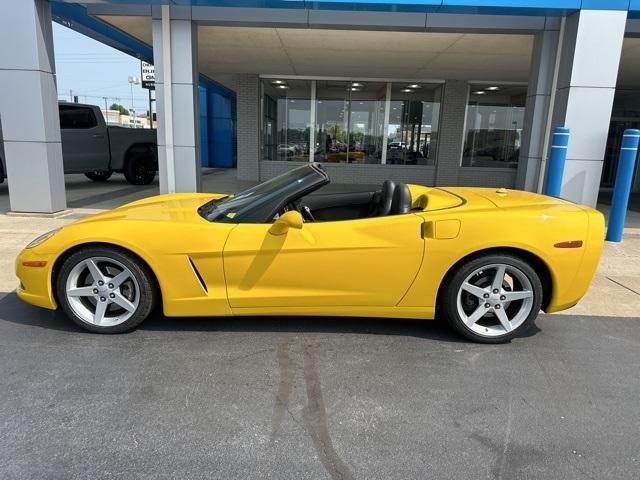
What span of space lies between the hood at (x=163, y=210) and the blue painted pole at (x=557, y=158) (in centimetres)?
496

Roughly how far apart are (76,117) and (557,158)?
10.9 metres

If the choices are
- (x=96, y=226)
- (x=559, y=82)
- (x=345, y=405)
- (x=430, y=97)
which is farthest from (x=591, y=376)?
(x=430, y=97)

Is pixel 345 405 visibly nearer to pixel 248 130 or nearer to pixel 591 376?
pixel 591 376

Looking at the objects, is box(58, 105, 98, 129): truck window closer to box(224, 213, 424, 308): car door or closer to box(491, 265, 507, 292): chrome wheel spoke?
box(224, 213, 424, 308): car door

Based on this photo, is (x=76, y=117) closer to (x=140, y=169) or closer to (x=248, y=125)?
(x=140, y=169)

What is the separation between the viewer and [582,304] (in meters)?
4.54

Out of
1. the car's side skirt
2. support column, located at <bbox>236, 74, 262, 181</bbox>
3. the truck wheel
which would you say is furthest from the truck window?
the car's side skirt

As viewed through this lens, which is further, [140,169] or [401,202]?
[140,169]

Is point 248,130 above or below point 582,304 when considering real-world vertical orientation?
above

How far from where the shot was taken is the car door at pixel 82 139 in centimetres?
1178

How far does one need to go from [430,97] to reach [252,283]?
12.9 metres

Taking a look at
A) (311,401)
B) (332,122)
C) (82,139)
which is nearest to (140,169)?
(82,139)

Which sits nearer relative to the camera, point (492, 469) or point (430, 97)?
point (492, 469)

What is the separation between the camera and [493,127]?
48.6 feet
